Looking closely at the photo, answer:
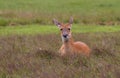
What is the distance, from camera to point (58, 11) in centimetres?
2888

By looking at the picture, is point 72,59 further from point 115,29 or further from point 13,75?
point 115,29

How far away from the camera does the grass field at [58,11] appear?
2464cm

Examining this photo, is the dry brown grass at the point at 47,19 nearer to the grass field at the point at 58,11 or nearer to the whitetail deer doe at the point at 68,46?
the grass field at the point at 58,11

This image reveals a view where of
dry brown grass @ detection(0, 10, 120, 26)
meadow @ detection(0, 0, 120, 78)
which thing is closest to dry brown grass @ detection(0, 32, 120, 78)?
meadow @ detection(0, 0, 120, 78)

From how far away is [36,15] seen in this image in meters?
25.8

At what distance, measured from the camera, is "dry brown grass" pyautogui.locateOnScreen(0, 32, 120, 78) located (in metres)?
10.0

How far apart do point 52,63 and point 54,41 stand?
16.1 ft

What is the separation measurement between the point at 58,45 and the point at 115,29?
20.9 feet

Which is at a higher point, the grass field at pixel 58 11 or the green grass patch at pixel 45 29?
the green grass patch at pixel 45 29

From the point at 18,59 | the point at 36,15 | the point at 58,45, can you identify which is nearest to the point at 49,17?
the point at 36,15

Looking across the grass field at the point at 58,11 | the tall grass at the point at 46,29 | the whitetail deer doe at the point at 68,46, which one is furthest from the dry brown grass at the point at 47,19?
the whitetail deer doe at the point at 68,46

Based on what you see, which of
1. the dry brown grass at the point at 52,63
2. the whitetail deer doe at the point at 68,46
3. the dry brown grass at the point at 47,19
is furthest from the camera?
the dry brown grass at the point at 47,19

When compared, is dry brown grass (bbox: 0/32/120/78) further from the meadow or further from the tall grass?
the tall grass

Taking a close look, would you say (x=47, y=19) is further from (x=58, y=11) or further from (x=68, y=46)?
(x=68, y=46)
